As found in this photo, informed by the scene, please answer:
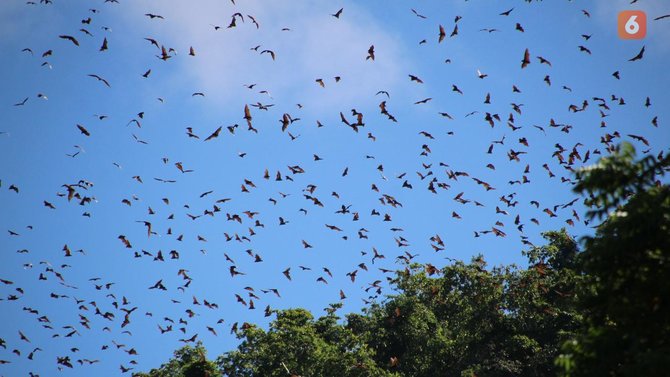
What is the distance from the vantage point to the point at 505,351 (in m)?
35.9

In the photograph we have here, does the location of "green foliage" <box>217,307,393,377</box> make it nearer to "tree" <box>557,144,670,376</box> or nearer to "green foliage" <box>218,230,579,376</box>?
"green foliage" <box>218,230,579,376</box>

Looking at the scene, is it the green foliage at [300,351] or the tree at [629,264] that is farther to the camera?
the green foliage at [300,351]

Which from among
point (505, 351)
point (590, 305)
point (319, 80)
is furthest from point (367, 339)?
point (590, 305)

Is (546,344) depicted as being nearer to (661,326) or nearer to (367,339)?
(367,339)

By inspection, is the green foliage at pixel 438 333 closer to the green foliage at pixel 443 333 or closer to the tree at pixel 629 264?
the green foliage at pixel 443 333

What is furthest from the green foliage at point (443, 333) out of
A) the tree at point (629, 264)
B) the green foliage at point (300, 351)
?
the tree at point (629, 264)

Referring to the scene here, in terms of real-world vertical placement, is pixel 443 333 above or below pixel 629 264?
above

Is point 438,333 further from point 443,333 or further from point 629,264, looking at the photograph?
point 629,264

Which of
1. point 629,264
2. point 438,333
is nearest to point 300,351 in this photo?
point 438,333

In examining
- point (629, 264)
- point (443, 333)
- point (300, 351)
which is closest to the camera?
point (629, 264)

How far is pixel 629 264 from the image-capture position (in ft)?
30.4

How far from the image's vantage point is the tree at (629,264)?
8773 millimetres

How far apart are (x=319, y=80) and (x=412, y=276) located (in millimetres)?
22701

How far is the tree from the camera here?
8.77 metres
